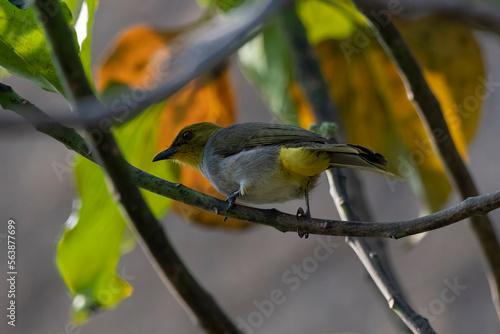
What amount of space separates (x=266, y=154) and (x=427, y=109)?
469 mm

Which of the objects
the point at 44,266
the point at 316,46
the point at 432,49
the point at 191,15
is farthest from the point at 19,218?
the point at 432,49

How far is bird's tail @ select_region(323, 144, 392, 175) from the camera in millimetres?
1363

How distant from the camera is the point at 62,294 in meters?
4.86

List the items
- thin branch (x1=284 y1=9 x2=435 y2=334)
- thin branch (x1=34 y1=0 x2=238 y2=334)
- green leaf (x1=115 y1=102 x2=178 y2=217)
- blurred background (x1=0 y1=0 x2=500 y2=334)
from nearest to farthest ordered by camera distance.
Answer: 1. thin branch (x1=34 y1=0 x2=238 y2=334)
2. thin branch (x1=284 y1=9 x2=435 y2=334)
3. green leaf (x1=115 y1=102 x2=178 y2=217)
4. blurred background (x1=0 y1=0 x2=500 y2=334)

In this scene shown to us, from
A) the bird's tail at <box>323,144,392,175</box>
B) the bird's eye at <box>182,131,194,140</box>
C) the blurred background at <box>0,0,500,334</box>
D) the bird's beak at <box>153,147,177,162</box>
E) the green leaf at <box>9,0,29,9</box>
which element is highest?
the green leaf at <box>9,0,29,9</box>

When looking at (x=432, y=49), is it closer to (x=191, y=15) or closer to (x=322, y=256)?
(x=322, y=256)

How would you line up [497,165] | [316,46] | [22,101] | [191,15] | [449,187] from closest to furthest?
[22,101] < [449,187] < [316,46] < [497,165] < [191,15]

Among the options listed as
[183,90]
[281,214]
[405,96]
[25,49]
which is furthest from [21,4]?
[405,96]

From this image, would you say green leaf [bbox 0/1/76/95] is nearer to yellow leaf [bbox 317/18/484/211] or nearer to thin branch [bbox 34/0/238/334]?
thin branch [bbox 34/0/238/334]

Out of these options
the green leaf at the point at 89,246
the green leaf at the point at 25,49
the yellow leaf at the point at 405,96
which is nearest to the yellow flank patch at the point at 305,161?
the yellow leaf at the point at 405,96

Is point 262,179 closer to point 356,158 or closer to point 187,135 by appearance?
point 356,158

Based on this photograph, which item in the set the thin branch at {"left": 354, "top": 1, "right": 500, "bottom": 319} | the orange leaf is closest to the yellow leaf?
the thin branch at {"left": 354, "top": 1, "right": 500, "bottom": 319}

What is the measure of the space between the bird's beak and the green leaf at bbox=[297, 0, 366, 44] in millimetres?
606

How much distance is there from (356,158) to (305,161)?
15cm
